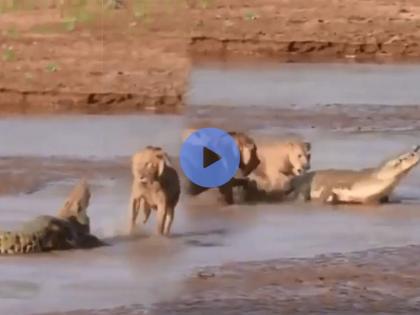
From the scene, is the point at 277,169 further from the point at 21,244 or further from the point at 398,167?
the point at 21,244

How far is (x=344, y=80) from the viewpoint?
30.5ft

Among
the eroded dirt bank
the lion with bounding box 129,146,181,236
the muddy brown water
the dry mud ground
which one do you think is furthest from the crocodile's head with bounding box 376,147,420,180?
the dry mud ground

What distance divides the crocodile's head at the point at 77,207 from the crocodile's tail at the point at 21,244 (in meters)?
0.26

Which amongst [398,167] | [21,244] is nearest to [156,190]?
[21,244]

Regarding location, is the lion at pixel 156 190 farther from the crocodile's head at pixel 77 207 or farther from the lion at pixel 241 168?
the lion at pixel 241 168

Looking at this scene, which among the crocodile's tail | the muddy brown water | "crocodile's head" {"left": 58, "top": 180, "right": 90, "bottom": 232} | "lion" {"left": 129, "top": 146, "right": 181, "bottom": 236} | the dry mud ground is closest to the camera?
the muddy brown water

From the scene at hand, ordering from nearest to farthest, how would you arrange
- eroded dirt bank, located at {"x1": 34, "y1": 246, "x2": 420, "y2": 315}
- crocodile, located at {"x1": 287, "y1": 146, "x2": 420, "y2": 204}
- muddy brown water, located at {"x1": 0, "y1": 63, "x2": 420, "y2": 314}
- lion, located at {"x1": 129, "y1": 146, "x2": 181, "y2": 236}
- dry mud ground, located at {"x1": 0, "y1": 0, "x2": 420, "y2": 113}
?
1. eroded dirt bank, located at {"x1": 34, "y1": 246, "x2": 420, "y2": 315}
2. muddy brown water, located at {"x1": 0, "y1": 63, "x2": 420, "y2": 314}
3. lion, located at {"x1": 129, "y1": 146, "x2": 181, "y2": 236}
4. crocodile, located at {"x1": 287, "y1": 146, "x2": 420, "y2": 204}
5. dry mud ground, located at {"x1": 0, "y1": 0, "x2": 420, "y2": 113}

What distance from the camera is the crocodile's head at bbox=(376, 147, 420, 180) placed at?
7.12 metres

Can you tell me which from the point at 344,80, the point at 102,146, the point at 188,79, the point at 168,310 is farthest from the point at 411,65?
the point at 168,310

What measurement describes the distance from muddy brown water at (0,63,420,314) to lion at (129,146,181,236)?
73mm

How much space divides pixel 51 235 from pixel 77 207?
324 millimetres

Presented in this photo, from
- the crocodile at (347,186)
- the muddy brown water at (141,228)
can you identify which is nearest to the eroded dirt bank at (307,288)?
the muddy brown water at (141,228)

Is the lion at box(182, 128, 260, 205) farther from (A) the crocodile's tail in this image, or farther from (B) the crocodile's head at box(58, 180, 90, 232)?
(A) the crocodile's tail

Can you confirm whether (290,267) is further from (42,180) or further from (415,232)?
(42,180)
